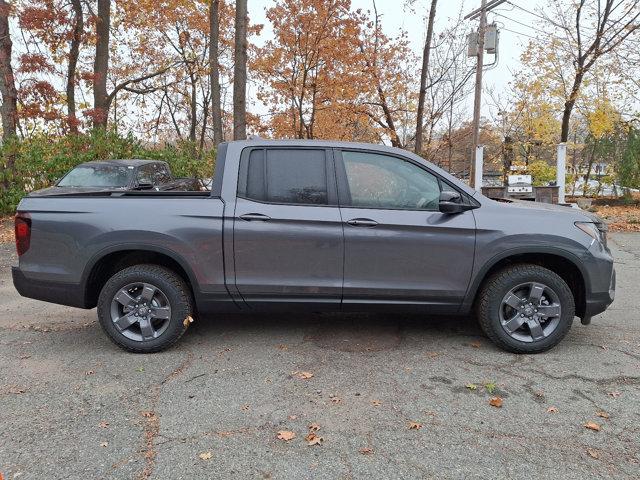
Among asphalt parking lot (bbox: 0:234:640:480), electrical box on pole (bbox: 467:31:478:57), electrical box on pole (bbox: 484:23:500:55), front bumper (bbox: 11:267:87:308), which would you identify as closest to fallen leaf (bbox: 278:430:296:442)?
asphalt parking lot (bbox: 0:234:640:480)

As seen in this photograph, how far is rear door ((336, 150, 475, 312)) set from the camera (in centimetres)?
395

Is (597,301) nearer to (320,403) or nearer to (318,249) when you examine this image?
(318,249)

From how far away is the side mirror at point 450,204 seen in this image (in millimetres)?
3918

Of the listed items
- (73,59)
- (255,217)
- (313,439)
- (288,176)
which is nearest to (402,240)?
(288,176)

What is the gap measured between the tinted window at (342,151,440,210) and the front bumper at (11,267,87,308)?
245cm

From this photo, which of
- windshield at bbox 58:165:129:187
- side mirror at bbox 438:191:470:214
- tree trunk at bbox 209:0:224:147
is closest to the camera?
side mirror at bbox 438:191:470:214

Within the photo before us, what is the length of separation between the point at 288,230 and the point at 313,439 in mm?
1693

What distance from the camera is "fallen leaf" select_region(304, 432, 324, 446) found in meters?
2.80

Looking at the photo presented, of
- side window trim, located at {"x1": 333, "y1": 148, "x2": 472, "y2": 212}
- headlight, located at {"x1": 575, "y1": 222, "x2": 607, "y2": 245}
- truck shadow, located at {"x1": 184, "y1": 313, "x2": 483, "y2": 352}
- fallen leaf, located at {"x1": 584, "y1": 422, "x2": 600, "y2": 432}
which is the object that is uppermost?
side window trim, located at {"x1": 333, "y1": 148, "x2": 472, "y2": 212}

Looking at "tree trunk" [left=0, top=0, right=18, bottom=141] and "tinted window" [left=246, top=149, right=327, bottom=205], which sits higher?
"tree trunk" [left=0, top=0, right=18, bottom=141]

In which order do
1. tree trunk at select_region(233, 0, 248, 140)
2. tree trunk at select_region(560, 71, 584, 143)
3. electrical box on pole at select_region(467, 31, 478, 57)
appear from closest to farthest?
tree trunk at select_region(233, 0, 248, 140)
electrical box on pole at select_region(467, 31, 478, 57)
tree trunk at select_region(560, 71, 584, 143)

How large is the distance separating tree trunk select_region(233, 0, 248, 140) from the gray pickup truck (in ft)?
27.2

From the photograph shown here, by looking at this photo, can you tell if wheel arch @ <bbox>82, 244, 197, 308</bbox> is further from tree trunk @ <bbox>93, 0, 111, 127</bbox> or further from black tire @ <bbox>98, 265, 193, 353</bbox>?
tree trunk @ <bbox>93, 0, 111, 127</bbox>

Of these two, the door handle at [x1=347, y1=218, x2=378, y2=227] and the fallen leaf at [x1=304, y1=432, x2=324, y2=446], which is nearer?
the fallen leaf at [x1=304, y1=432, x2=324, y2=446]
